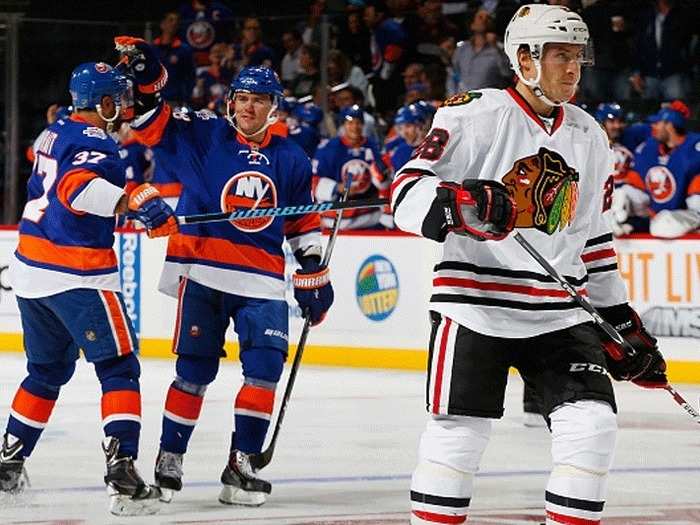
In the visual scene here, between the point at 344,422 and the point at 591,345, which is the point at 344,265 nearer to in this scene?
the point at 344,422

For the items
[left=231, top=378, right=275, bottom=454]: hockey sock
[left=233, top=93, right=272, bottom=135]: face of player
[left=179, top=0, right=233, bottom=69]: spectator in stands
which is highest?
[left=179, top=0, right=233, bottom=69]: spectator in stands

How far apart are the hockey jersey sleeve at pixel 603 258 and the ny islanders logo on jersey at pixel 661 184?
4.81 m

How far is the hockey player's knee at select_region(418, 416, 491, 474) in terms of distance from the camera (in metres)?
3.32

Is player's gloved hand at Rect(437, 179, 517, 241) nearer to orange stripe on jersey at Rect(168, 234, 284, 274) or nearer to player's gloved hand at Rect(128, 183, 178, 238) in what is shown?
player's gloved hand at Rect(128, 183, 178, 238)

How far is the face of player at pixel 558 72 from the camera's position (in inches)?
137

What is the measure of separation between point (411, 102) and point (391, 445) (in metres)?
4.48

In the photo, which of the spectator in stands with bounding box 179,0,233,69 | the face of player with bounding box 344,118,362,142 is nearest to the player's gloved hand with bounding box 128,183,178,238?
the face of player with bounding box 344,118,362,142

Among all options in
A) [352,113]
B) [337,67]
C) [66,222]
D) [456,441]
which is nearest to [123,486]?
[66,222]

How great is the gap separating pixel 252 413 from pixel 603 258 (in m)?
1.52

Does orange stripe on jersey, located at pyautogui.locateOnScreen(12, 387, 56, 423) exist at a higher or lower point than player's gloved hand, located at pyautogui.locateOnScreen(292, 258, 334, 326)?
lower

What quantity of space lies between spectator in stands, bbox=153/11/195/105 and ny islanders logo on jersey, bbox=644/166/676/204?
3794 millimetres

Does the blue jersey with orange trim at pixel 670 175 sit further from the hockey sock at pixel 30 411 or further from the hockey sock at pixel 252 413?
the hockey sock at pixel 30 411

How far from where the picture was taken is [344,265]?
28.5 ft

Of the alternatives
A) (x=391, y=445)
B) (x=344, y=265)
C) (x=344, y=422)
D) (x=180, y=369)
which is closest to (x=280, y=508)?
(x=180, y=369)
